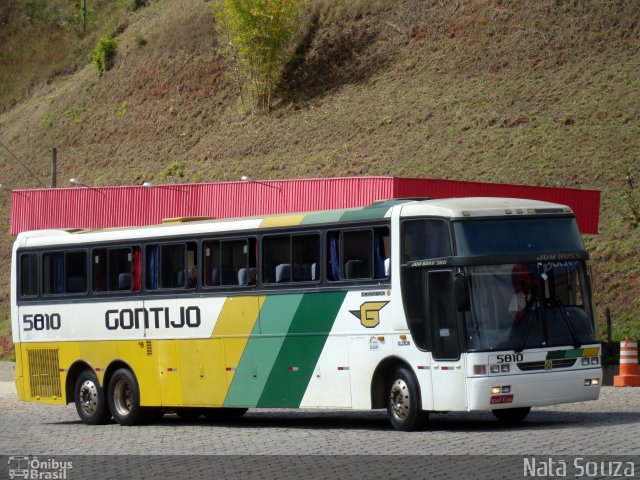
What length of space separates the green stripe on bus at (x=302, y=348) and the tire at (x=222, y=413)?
10.3 ft

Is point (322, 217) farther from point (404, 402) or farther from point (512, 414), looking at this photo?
point (512, 414)

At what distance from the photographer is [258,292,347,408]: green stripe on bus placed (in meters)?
20.2

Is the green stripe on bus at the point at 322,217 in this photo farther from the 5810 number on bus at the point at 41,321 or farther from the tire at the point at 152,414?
the 5810 number on bus at the point at 41,321

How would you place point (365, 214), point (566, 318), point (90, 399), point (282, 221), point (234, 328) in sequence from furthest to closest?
point (90, 399)
point (234, 328)
point (282, 221)
point (365, 214)
point (566, 318)

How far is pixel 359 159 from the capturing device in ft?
199

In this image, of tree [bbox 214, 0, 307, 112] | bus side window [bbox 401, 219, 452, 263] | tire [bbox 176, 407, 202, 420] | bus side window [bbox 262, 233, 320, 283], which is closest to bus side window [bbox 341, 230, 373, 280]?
bus side window [bbox 262, 233, 320, 283]

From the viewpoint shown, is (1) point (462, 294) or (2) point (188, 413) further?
(2) point (188, 413)

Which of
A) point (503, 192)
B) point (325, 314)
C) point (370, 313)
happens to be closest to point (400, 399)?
point (370, 313)

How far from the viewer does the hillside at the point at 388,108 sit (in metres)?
54.0

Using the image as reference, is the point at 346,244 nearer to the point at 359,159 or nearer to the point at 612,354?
the point at 612,354

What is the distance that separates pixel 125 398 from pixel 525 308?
8.75 m

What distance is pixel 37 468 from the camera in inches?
588

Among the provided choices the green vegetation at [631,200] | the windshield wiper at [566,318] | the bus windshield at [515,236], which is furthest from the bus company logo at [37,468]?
the green vegetation at [631,200]

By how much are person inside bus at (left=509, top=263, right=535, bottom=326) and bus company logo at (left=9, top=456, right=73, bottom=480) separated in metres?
6.56
